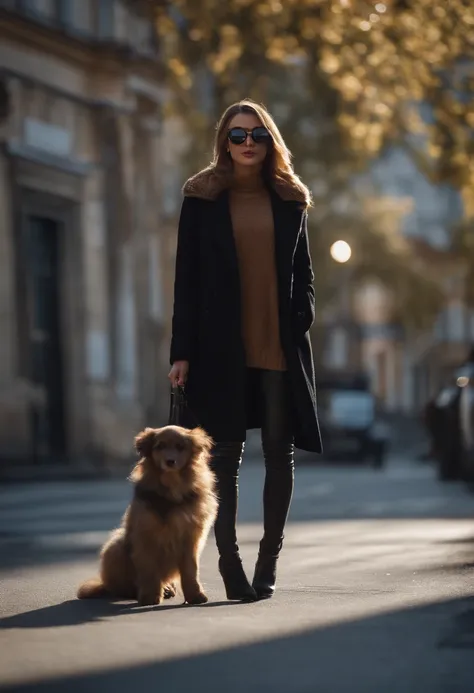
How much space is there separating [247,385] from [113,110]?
22.0 meters

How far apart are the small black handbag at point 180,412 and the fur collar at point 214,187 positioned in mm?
803

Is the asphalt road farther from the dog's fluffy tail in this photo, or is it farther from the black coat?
the black coat

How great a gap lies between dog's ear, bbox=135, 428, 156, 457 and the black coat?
14.2 inches

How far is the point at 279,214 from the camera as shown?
860 cm

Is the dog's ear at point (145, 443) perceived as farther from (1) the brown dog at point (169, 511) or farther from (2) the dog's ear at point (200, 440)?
(2) the dog's ear at point (200, 440)

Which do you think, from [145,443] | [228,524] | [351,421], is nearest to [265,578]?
[228,524]

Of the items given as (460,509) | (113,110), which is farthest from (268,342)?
(113,110)

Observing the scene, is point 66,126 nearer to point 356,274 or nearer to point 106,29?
point 106,29

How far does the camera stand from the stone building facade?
26094 millimetres

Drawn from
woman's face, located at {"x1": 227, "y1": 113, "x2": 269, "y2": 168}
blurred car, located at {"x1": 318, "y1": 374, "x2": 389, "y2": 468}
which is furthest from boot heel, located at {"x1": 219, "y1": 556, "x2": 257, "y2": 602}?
blurred car, located at {"x1": 318, "y1": 374, "x2": 389, "y2": 468}

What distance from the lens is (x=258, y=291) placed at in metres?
8.59

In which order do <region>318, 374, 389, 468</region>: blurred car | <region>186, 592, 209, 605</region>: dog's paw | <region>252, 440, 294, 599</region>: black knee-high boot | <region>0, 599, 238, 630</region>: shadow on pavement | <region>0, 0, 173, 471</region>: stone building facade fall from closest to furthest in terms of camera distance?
<region>0, 599, 238, 630</region>: shadow on pavement
<region>186, 592, 209, 605</region>: dog's paw
<region>252, 440, 294, 599</region>: black knee-high boot
<region>0, 0, 173, 471</region>: stone building facade
<region>318, 374, 389, 468</region>: blurred car

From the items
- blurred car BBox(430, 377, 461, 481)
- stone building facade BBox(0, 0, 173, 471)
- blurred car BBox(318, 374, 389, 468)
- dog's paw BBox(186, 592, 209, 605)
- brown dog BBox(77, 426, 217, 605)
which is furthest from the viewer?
blurred car BBox(318, 374, 389, 468)

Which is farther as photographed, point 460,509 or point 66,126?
point 66,126
